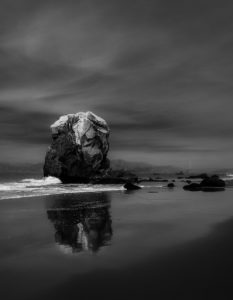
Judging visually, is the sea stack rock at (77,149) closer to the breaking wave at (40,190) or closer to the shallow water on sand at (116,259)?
the breaking wave at (40,190)

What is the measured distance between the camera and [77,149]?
6194 centimetres

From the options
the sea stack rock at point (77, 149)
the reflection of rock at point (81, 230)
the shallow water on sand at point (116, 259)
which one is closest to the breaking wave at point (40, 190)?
the sea stack rock at point (77, 149)

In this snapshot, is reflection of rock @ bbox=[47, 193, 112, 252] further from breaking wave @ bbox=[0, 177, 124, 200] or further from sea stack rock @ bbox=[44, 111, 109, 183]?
sea stack rock @ bbox=[44, 111, 109, 183]

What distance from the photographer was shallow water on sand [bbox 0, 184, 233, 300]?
570cm

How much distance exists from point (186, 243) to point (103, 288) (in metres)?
4.15

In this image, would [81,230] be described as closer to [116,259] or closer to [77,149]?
[116,259]

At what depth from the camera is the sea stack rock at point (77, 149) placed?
202 ft

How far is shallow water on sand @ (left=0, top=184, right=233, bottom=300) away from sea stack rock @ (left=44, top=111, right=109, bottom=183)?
4822cm

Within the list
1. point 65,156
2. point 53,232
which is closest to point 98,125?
point 65,156

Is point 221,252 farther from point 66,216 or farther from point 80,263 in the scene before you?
point 66,216

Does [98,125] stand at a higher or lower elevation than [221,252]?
higher

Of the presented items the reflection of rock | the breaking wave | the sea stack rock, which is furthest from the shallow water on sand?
the sea stack rock

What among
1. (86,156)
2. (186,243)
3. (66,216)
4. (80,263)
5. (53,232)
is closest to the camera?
(80,263)

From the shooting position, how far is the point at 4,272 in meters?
6.78
